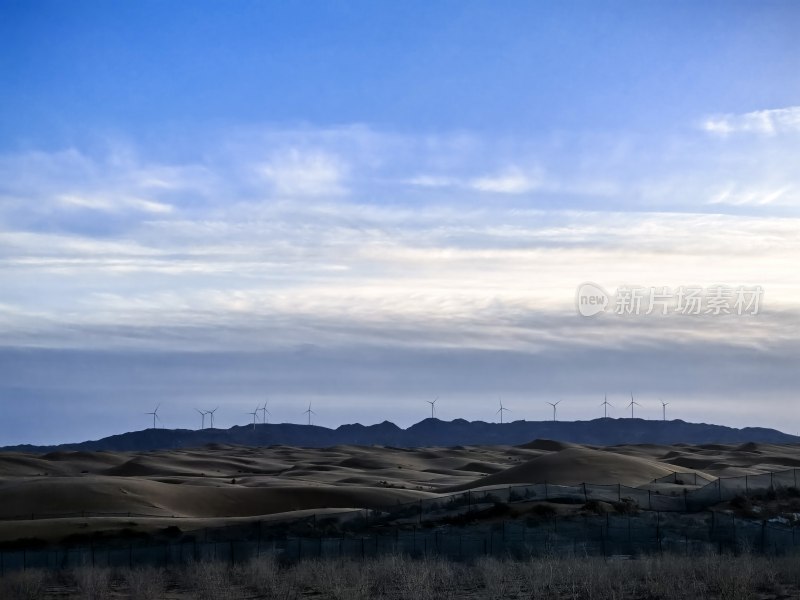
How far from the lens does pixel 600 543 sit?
4672 cm

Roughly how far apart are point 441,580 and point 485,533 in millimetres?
11070

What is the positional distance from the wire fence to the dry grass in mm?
3284

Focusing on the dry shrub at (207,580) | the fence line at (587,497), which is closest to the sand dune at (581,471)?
the fence line at (587,497)

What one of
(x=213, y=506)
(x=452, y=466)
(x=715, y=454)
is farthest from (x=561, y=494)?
(x=715, y=454)

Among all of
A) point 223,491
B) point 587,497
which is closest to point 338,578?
point 587,497

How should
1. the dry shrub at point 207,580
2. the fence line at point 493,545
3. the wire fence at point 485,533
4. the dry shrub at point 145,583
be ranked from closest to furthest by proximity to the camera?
1. the dry shrub at point 145,583
2. the dry shrub at point 207,580
3. the fence line at point 493,545
4. the wire fence at point 485,533

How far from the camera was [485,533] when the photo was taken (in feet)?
160

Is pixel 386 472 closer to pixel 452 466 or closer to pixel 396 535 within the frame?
pixel 452 466

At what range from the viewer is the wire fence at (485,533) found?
4612 cm

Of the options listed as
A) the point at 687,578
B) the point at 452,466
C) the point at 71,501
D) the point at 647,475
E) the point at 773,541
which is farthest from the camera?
the point at 452,466

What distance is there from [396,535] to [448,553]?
8.73 feet

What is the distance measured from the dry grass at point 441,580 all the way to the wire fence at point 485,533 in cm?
328

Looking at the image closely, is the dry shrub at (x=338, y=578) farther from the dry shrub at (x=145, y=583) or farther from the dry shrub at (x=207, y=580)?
the dry shrub at (x=145, y=583)

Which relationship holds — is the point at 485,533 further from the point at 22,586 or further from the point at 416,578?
the point at 22,586
